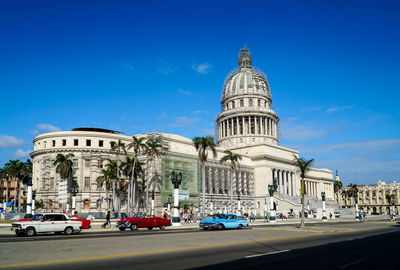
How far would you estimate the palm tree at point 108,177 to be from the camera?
6931 centimetres

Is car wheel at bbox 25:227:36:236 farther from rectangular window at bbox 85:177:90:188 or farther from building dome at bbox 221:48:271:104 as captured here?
building dome at bbox 221:48:271:104

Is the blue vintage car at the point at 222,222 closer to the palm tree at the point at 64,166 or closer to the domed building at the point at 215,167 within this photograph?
the domed building at the point at 215,167

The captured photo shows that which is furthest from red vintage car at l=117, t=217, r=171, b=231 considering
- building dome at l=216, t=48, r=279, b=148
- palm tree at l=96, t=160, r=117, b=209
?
building dome at l=216, t=48, r=279, b=148

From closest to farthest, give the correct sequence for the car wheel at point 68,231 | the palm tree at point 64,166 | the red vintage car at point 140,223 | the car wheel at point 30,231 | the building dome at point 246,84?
the car wheel at point 30,231 → the car wheel at point 68,231 → the red vintage car at point 140,223 → the palm tree at point 64,166 → the building dome at point 246,84

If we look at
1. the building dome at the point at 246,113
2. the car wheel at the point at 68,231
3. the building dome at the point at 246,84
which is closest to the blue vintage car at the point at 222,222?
the car wheel at the point at 68,231

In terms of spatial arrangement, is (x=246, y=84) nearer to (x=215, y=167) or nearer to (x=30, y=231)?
(x=215, y=167)

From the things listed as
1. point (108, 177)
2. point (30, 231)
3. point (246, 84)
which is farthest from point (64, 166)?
point (246, 84)

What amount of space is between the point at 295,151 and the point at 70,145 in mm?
76548

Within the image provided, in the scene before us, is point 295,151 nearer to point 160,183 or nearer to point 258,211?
point 258,211

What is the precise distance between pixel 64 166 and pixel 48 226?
4791 centimetres

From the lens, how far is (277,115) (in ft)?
429

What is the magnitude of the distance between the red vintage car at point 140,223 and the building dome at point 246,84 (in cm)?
9585

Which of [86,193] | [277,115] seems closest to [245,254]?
[86,193]

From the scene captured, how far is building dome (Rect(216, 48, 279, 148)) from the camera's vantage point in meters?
123
